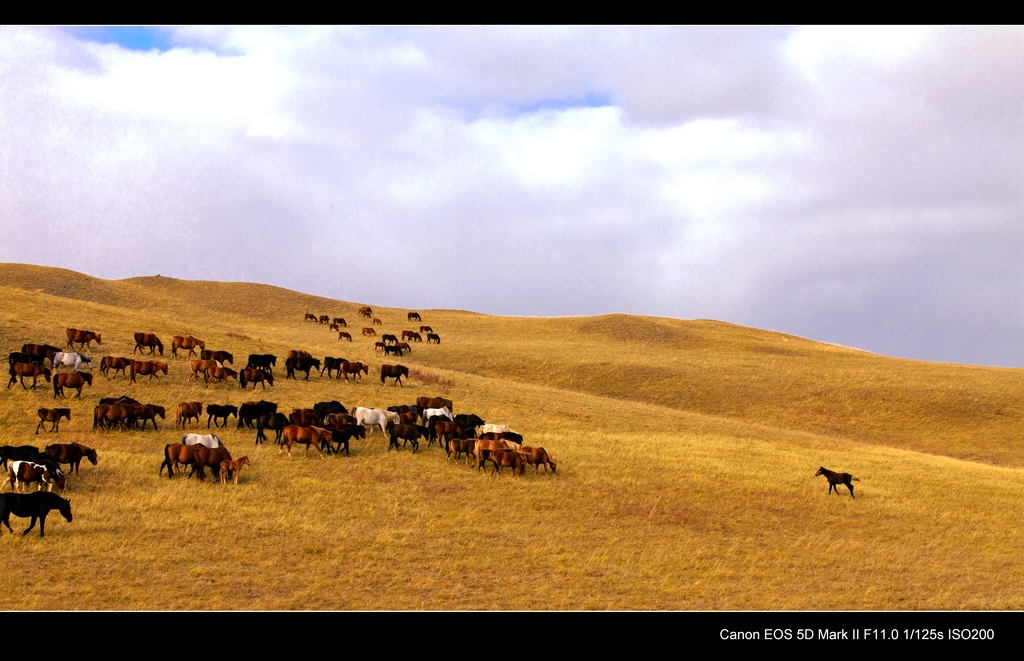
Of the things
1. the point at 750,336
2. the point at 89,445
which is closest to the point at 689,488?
the point at 89,445

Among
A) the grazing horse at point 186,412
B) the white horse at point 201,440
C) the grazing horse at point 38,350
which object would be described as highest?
the grazing horse at point 38,350

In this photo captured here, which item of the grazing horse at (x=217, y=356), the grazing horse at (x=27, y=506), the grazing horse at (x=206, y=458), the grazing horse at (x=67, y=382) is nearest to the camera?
the grazing horse at (x=27, y=506)

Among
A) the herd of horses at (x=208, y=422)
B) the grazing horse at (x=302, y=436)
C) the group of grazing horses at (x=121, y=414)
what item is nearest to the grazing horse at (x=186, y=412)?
the herd of horses at (x=208, y=422)

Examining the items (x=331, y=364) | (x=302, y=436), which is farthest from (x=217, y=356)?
(x=302, y=436)

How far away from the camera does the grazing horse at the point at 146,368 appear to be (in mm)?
28938

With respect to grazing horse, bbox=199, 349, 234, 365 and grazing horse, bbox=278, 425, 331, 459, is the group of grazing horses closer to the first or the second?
grazing horse, bbox=278, 425, 331, 459

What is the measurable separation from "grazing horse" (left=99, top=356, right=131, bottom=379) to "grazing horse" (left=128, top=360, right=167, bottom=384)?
34 centimetres

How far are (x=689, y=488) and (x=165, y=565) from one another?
14.6m

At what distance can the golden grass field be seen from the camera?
13180mm

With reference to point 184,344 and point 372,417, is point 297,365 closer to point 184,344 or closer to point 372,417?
point 184,344

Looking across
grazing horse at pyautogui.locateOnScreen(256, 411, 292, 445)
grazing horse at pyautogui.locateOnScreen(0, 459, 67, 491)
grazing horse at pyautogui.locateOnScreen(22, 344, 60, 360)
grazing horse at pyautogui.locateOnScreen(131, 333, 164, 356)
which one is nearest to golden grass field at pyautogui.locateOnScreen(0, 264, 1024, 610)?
grazing horse at pyautogui.locateOnScreen(256, 411, 292, 445)

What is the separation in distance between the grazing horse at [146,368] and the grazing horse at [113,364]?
13.3 inches

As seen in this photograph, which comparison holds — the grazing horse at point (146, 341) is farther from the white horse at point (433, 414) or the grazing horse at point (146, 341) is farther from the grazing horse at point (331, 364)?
the white horse at point (433, 414)
